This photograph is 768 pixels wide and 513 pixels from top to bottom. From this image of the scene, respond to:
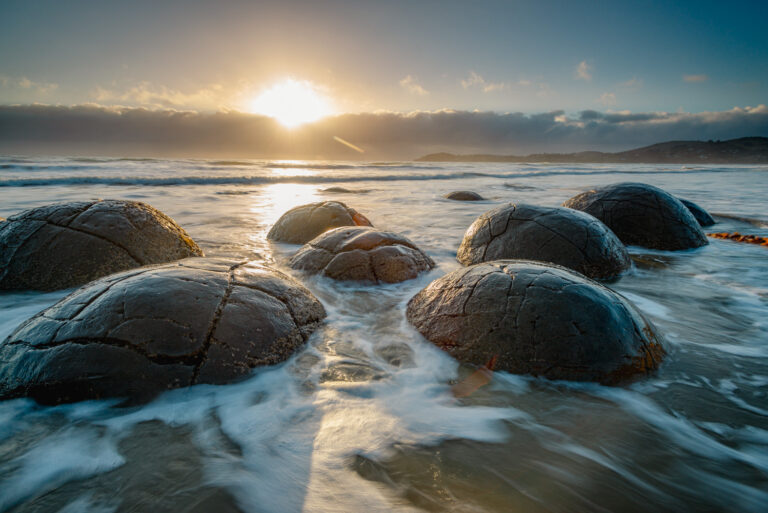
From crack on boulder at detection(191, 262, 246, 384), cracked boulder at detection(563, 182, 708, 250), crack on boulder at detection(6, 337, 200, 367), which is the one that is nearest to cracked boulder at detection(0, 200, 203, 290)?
crack on boulder at detection(6, 337, 200, 367)

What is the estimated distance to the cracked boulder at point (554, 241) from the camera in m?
4.25

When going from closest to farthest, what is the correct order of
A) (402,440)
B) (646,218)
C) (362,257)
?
1. (402,440)
2. (362,257)
3. (646,218)

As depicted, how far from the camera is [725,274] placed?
189 inches

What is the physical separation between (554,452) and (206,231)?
7.02 meters

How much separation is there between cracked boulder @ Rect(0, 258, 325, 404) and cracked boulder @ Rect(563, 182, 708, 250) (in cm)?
541

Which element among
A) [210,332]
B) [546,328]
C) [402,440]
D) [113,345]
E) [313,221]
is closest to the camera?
[402,440]

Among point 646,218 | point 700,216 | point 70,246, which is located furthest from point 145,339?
point 700,216

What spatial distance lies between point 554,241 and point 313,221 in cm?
366

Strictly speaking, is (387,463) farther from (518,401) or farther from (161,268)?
(161,268)

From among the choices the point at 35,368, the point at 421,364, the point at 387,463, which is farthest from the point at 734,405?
the point at 35,368

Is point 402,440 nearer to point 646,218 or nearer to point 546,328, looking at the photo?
point 546,328

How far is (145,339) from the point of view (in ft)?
7.09

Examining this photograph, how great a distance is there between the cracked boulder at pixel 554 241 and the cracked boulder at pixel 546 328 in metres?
1.52

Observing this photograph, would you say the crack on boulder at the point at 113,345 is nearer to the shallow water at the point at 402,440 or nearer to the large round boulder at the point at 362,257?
the shallow water at the point at 402,440
